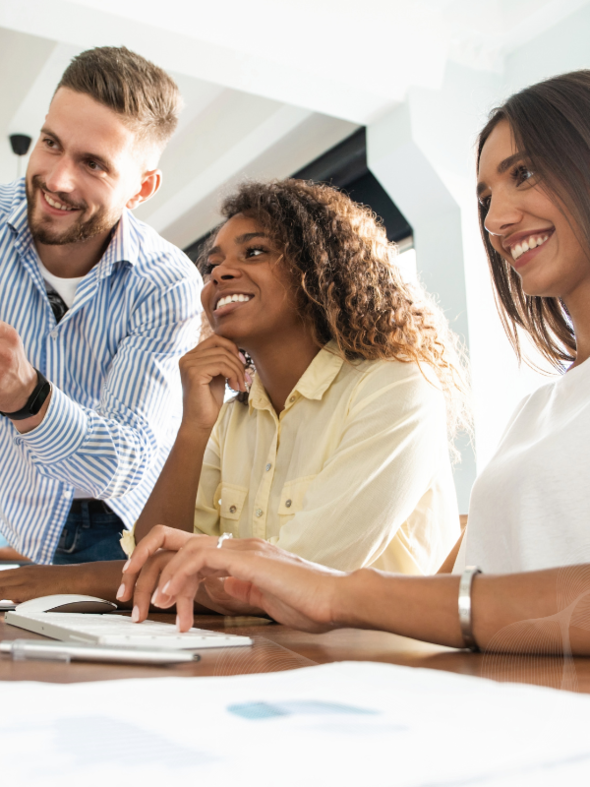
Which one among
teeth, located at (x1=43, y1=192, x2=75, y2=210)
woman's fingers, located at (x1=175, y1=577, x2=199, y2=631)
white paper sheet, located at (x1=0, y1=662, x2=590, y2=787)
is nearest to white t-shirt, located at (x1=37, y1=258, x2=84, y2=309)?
teeth, located at (x1=43, y1=192, x2=75, y2=210)

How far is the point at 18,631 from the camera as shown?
822 millimetres

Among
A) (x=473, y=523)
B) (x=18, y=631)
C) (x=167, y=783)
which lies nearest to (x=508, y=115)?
(x=473, y=523)

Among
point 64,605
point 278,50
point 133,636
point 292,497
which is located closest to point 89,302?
point 292,497

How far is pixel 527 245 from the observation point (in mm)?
1267

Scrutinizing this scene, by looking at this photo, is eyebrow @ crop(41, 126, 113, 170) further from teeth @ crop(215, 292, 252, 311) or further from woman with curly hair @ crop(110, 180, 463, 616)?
teeth @ crop(215, 292, 252, 311)

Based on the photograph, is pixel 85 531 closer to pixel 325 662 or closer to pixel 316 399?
pixel 316 399

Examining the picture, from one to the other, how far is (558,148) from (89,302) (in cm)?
111

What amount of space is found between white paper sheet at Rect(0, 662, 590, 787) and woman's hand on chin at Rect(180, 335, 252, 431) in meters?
1.14

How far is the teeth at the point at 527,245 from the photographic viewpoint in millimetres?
1247

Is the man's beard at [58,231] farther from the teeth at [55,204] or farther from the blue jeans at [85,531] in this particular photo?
the blue jeans at [85,531]

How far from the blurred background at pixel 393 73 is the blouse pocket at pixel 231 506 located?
1.73 m

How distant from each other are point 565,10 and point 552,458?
285 cm

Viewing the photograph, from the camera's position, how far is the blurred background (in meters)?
2.94

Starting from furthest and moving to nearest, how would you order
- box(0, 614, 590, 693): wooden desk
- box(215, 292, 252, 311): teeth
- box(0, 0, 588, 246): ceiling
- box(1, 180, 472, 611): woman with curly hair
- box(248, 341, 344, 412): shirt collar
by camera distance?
box(0, 0, 588, 246): ceiling → box(215, 292, 252, 311): teeth → box(248, 341, 344, 412): shirt collar → box(1, 180, 472, 611): woman with curly hair → box(0, 614, 590, 693): wooden desk
